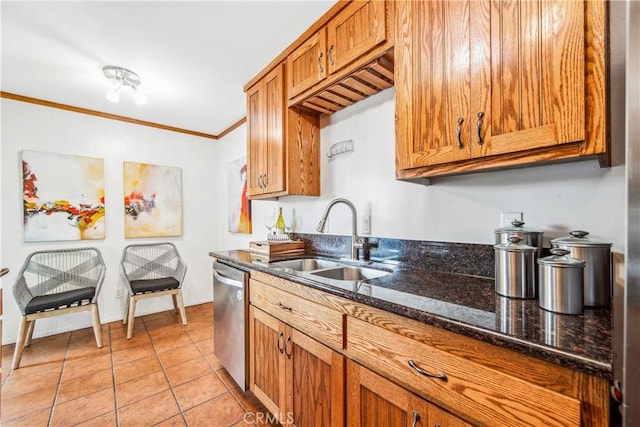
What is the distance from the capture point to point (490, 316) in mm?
719

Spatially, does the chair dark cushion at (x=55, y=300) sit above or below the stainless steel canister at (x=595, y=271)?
below

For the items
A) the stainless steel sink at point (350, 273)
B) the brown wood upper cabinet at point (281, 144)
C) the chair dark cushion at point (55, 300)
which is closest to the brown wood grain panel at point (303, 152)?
the brown wood upper cabinet at point (281, 144)

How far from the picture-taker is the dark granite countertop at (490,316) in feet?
1.77

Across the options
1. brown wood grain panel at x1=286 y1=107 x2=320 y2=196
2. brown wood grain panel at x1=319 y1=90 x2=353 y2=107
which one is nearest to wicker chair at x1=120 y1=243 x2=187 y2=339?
brown wood grain panel at x1=286 y1=107 x2=320 y2=196

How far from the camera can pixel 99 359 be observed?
2.25 meters

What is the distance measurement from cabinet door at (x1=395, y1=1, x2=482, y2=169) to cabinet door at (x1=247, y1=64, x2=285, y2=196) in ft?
3.24

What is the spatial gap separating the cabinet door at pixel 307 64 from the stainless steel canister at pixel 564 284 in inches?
54.8

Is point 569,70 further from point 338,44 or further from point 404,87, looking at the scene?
point 338,44

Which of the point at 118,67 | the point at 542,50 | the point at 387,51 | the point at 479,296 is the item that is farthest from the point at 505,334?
the point at 118,67

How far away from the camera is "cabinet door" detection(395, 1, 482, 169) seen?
964 mm

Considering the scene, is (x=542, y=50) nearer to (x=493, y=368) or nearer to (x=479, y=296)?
(x=479, y=296)

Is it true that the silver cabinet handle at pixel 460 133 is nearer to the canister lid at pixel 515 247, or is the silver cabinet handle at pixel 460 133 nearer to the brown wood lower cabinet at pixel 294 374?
the canister lid at pixel 515 247

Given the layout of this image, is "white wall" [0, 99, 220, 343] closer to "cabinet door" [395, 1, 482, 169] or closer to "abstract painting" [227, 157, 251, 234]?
"abstract painting" [227, 157, 251, 234]

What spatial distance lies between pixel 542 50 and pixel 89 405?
291 cm
